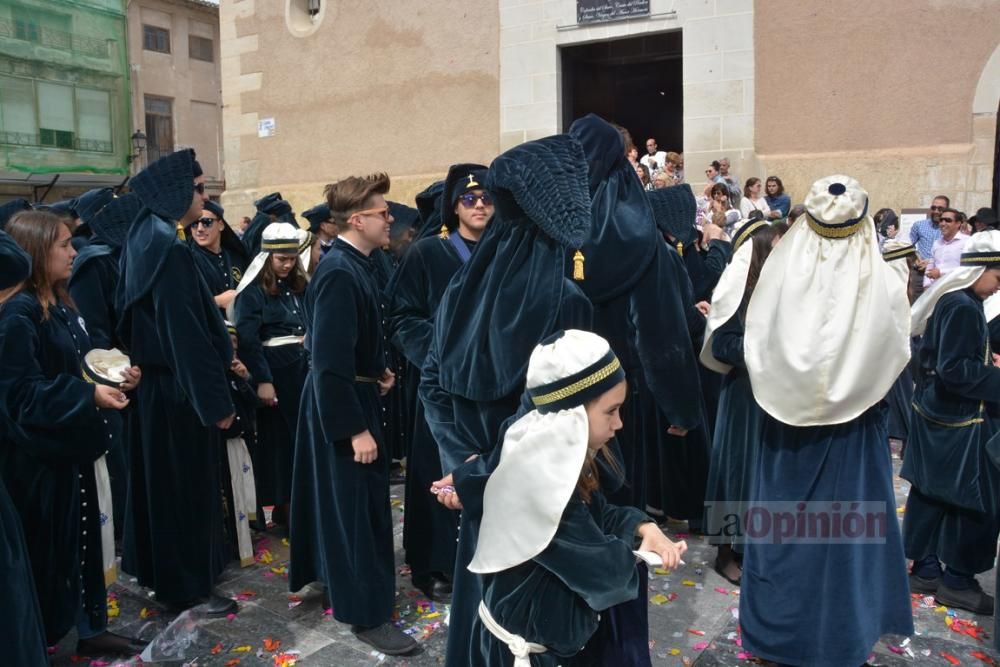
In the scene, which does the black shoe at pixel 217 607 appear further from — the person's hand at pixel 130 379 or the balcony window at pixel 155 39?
the balcony window at pixel 155 39

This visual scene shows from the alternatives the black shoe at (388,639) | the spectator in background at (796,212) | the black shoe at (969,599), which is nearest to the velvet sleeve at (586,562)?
the black shoe at (388,639)

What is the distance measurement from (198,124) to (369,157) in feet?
69.0

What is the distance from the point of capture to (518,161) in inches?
102

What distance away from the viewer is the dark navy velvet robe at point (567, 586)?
2.14 m

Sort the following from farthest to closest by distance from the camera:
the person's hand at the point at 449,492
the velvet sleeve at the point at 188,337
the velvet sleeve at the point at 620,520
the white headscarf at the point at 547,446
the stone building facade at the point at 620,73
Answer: the stone building facade at the point at 620,73, the velvet sleeve at the point at 188,337, the person's hand at the point at 449,492, the velvet sleeve at the point at 620,520, the white headscarf at the point at 547,446

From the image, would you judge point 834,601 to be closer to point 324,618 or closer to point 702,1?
point 324,618

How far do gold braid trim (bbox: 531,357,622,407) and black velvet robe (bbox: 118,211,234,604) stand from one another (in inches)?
89.4

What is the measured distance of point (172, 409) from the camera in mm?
4020

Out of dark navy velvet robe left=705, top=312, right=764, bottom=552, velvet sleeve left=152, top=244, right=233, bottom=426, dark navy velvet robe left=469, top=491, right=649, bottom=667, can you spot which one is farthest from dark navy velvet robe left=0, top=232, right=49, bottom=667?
dark navy velvet robe left=705, top=312, right=764, bottom=552

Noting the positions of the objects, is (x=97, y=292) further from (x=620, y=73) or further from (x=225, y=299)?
(x=620, y=73)

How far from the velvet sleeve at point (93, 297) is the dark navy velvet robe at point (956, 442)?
13.9ft

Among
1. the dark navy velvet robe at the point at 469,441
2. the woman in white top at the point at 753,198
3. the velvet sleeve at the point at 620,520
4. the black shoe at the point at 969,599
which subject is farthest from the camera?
the woman in white top at the point at 753,198

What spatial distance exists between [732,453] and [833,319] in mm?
1336

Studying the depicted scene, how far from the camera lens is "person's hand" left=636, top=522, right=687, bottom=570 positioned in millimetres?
2146
